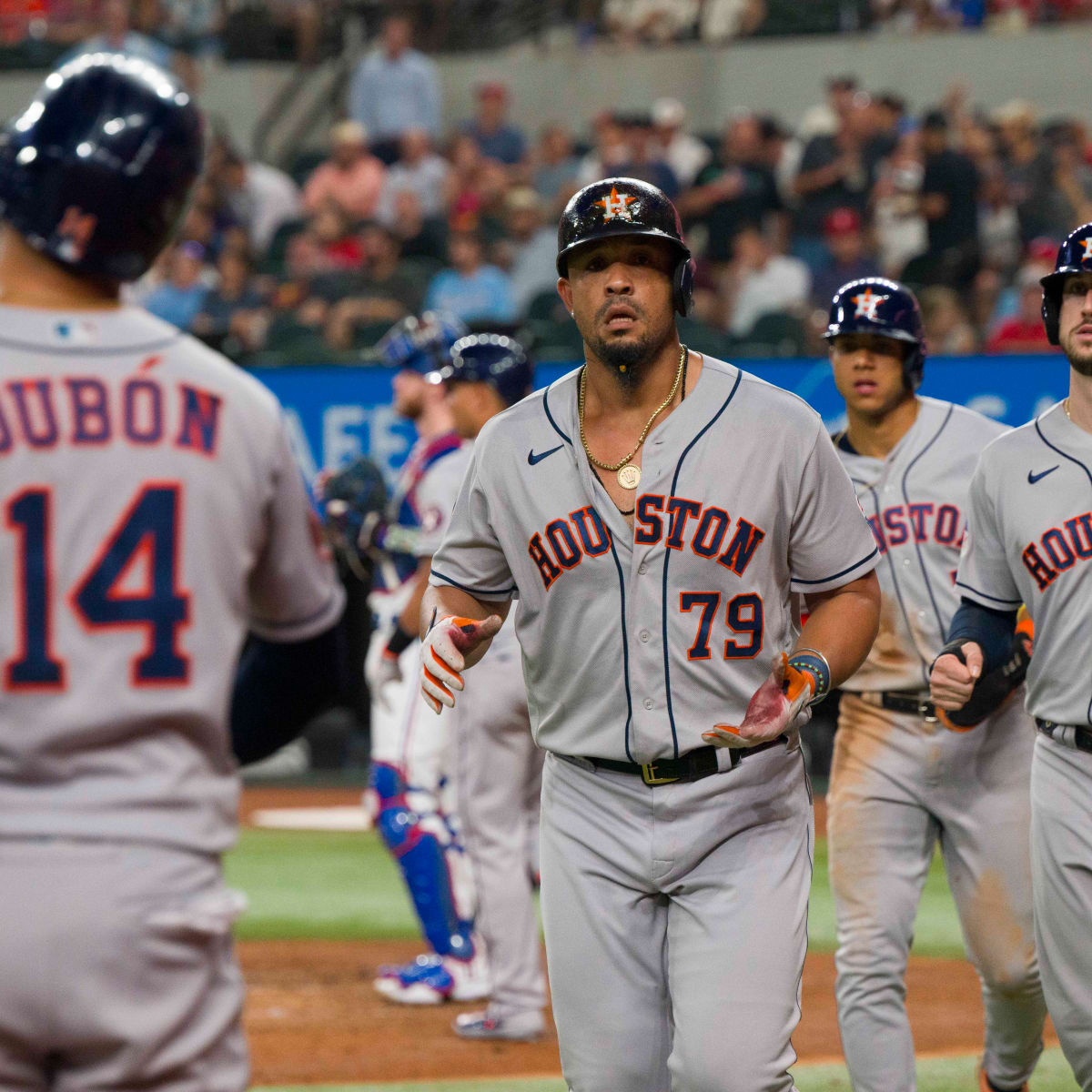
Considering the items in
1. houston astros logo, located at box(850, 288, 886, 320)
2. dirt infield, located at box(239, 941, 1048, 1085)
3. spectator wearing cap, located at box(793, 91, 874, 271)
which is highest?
spectator wearing cap, located at box(793, 91, 874, 271)

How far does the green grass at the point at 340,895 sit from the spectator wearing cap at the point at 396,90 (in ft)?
27.5

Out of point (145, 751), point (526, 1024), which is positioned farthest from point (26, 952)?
point (526, 1024)

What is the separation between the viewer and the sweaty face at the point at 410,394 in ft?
21.5

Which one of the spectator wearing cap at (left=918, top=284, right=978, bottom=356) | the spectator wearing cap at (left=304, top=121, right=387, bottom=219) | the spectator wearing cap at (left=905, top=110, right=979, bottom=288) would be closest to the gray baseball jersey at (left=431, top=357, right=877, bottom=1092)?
the spectator wearing cap at (left=918, top=284, right=978, bottom=356)

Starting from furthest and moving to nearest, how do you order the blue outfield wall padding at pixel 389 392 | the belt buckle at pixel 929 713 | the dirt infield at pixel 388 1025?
1. the blue outfield wall padding at pixel 389 392
2. the dirt infield at pixel 388 1025
3. the belt buckle at pixel 929 713

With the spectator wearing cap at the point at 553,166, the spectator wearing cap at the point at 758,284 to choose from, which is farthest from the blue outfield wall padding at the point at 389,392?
the spectator wearing cap at the point at 553,166

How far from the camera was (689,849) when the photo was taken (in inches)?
136

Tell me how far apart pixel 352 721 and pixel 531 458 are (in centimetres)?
766

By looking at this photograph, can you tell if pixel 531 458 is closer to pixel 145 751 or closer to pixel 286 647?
pixel 286 647

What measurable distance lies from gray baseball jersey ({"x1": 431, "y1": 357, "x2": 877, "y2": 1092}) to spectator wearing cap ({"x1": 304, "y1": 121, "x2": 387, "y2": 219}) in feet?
37.4

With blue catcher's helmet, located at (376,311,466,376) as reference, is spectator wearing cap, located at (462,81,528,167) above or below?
above

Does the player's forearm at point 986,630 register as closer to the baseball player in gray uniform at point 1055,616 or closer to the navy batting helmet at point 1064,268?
the baseball player in gray uniform at point 1055,616

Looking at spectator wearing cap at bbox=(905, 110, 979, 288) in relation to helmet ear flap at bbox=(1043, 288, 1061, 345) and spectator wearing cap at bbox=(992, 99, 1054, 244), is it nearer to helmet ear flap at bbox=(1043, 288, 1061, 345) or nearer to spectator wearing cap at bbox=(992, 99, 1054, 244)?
spectator wearing cap at bbox=(992, 99, 1054, 244)

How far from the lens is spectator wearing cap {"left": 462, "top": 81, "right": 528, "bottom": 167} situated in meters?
15.3
